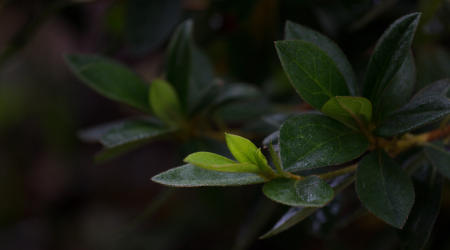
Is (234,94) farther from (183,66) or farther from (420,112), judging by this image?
(420,112)

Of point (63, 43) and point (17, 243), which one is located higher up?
point (63, 43)

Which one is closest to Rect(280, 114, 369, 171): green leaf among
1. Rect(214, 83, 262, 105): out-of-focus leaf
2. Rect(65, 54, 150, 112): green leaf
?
Rect(214, 83, 262, 105): out-of-focus leaf

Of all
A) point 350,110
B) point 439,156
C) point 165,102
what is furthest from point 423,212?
point 165,102

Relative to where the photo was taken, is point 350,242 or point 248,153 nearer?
point 248,153

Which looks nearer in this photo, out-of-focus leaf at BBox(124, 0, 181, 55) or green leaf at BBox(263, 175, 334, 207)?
green leaf at BBox(263, 175, 334, 207)

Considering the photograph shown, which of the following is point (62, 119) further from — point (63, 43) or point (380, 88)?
point (380, 88)

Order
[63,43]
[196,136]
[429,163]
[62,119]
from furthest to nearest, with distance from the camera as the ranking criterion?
[63,43], [62,119], [196,136], [429,163]

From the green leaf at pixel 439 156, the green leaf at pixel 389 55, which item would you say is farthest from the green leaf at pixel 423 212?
the green leaf at pixel 389 55

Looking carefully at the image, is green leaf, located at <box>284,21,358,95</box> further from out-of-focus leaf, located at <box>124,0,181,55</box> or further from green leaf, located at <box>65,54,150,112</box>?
out-of-focus leaf, located at <box>124,0,181,55</box>

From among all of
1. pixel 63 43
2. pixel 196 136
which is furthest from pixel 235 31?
pixel 63 43
